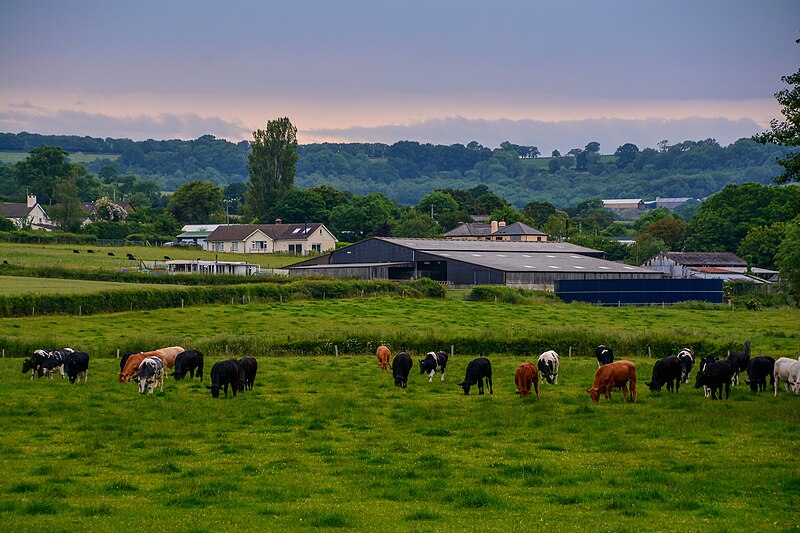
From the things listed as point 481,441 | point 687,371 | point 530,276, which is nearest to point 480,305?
point 530,276

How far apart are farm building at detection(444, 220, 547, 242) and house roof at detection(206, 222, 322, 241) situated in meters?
22.0

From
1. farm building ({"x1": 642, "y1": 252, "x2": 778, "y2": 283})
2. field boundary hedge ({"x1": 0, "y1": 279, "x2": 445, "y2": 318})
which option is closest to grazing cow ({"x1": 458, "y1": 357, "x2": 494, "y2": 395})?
field boundary hedge ({"x1": 0, "y1": 279, "x2": 445, "y2": 318})

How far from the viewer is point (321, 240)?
427 ft

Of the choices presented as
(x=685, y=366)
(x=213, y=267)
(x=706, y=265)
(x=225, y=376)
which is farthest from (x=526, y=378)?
(x=706, y=265)

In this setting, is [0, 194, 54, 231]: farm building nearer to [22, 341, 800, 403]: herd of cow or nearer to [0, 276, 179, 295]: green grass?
[0, 276, 179, 295]: green grass

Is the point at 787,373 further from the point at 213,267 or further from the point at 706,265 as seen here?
the point at 706,265

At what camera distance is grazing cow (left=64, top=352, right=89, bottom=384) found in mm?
31891

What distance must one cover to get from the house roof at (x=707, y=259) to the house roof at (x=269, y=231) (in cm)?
4520

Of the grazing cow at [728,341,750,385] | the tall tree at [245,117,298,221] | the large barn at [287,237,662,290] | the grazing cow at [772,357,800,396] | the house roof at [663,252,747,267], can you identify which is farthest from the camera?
the tall tree at [245,117,298,221]

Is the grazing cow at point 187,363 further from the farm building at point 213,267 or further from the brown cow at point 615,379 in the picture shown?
the farm building at point 213,267

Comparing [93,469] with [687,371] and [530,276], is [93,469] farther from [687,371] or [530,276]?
[530,276]

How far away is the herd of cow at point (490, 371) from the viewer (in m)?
28.7

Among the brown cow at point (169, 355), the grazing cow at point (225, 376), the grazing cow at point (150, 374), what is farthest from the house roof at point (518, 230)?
the grazing cow at point (225, 376)

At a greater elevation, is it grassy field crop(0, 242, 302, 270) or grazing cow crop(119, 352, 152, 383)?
grazing cow crop(119, 352, 152, 383)
